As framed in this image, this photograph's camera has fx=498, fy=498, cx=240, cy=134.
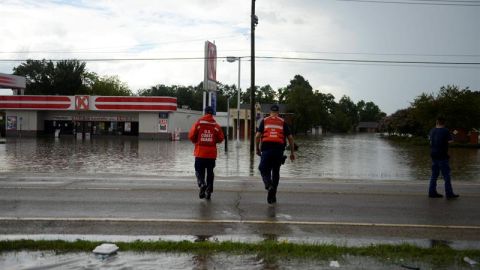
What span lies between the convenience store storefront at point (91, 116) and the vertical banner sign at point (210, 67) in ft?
61.2

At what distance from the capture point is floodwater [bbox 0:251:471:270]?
199 inches

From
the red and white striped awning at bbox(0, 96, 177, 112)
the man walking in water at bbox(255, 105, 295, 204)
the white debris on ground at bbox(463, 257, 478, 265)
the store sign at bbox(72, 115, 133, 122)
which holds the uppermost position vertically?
the red and white striped awning at bbox(0, 96, 177, 112)

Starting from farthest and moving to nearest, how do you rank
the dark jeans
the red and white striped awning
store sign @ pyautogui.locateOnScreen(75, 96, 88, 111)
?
1. store sign @ pyautogui.locateOnScreen(75, 96, 88, 111)
2. the red and white striped awning
3. the dark jeans

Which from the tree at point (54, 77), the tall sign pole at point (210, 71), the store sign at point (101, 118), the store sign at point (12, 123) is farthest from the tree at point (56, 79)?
the tall sign pole at point (210, 71)

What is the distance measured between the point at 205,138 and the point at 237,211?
172 cm

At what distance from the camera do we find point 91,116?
55.0 meters

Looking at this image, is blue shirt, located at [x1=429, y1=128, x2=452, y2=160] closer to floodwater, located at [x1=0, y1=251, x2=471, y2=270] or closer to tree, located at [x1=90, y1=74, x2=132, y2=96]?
floodwater, located at [x1=0, y1=251, x2=471, y2=270]

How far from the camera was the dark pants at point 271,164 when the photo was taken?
30.3 ft

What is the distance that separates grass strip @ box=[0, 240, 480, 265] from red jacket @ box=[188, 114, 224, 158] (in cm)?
377

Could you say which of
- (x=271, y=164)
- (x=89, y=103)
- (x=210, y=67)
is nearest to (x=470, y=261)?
(x=271, y=164)

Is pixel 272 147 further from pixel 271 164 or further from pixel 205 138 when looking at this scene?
pixel 205 138

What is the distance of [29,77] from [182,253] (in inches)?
3769

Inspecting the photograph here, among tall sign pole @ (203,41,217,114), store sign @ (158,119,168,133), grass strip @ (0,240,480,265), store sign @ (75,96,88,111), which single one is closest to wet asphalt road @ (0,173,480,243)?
grass strip @ (0,240,480,265)

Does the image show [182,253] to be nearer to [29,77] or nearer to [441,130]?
[441,130]
